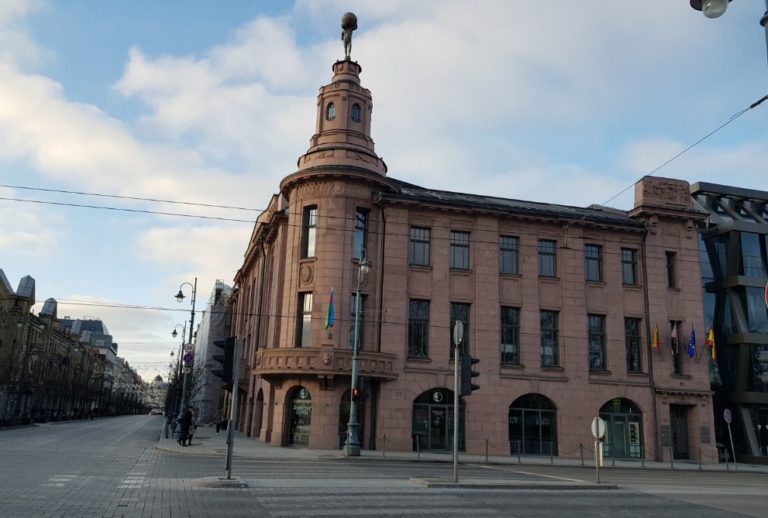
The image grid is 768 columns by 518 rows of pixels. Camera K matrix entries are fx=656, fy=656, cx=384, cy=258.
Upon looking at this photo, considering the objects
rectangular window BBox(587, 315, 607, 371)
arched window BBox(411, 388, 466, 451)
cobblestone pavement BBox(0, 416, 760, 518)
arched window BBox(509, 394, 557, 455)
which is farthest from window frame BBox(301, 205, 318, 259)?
rectangular window BBox(587, 315, 607, 371)

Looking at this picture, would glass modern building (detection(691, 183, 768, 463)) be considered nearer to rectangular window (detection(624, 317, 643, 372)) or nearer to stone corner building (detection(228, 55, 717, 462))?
stone corner building (detection(228, 55, 717, 462))

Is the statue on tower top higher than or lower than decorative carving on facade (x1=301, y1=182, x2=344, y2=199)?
higher

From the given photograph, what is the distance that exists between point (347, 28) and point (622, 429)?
27.5 metres

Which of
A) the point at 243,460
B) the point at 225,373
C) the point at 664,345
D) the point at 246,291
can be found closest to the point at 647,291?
the point at 664,345

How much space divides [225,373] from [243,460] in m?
9.00

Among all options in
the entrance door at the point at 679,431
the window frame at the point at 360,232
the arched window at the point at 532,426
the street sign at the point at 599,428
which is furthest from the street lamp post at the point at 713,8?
the entrance door at the point at 679,431

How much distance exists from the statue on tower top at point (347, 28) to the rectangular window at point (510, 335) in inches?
691

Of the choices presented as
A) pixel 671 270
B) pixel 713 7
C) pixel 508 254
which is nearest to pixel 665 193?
pixel 671 270

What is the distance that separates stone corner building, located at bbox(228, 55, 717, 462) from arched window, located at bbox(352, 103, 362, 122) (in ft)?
0.26

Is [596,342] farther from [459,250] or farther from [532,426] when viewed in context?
[459,250]

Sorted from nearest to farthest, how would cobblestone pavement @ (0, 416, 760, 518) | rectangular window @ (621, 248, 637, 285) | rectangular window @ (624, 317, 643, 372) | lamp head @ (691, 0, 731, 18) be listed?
lamp head @ (691, 0, 731, 18), cobblestone pavement @ (0, 416, 760, 518), rectangular window @ (624, 317, 643, 372), rectangular window @ (621, 248, 637, 285)

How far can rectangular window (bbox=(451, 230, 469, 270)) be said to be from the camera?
35.5 m

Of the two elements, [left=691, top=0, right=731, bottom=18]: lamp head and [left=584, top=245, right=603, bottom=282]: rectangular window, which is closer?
[left=691, top=0, right=731, bottom=18]: lamp head

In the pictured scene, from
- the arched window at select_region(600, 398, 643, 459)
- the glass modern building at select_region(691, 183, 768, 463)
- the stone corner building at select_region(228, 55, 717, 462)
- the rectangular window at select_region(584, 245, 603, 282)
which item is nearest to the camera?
the stone corner building at select_region(228, 55, 717, 462)
